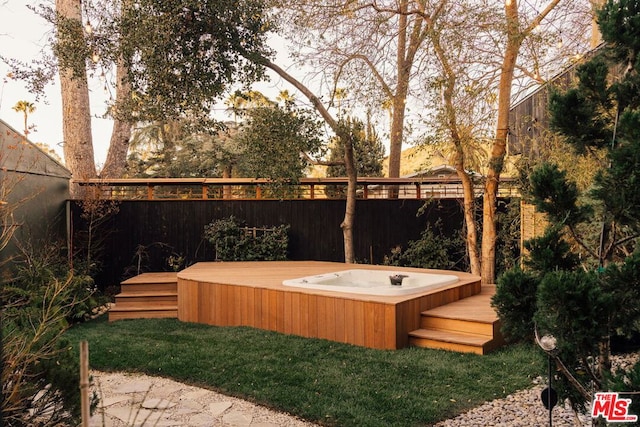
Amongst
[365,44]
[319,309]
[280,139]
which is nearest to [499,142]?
[365,44]

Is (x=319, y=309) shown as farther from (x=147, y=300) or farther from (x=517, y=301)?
(x=517, y=301)

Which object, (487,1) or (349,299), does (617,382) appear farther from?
(487,1)

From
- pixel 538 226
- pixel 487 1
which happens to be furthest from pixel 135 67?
pixel 538 226

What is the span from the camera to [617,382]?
2086mm

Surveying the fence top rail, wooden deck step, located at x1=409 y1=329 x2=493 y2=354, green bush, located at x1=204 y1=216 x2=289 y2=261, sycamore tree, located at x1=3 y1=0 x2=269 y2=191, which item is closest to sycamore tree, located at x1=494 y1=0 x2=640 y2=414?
wooden deck step, located at x1=409 y1=329 x2=493 y2=354

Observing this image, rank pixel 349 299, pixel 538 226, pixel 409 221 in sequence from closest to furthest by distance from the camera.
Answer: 1. pixel 349 299
2. pixel 538 226
3. pixel 409 221

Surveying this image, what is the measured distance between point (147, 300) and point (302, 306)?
2622 mm

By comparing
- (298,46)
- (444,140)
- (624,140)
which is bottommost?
(624,140)

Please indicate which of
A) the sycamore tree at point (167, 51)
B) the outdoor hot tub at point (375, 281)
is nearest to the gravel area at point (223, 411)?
the outdoor hot tub at point (375, 281)

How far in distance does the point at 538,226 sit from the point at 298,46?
4396 millimetres

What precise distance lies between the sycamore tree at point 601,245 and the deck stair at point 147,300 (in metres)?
5.29

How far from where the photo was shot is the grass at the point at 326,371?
3461 mm

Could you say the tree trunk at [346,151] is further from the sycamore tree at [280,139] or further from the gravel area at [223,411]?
the gravel area at [223,411]

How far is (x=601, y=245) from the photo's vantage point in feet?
8.09
